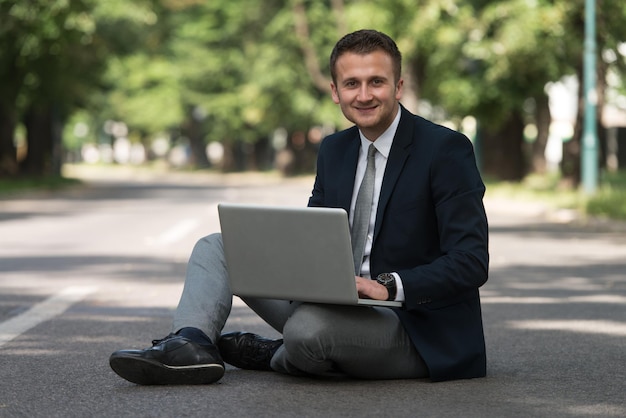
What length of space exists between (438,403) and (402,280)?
501mm

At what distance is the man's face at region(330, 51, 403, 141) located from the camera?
538cm

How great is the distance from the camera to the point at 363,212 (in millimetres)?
5531

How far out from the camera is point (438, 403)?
508 centimetres

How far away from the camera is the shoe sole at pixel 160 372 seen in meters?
5.28

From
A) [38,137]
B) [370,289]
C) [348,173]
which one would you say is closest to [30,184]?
[38,137]

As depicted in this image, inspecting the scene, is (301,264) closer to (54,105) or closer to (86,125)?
(54,105)

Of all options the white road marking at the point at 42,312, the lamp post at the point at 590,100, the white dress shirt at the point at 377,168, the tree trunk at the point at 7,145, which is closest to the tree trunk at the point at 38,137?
the tree trunk at the point at 7,145

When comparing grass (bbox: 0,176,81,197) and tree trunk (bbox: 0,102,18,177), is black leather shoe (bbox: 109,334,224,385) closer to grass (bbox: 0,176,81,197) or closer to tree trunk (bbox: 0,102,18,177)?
grass (bbox: 0,176,81,197)

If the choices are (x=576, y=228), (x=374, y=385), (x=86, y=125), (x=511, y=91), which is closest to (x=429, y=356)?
(x=374, y=385)

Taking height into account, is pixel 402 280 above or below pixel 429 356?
above

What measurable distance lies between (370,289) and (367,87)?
836mm

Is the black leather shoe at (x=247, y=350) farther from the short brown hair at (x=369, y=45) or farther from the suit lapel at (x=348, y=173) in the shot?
the short brown hair at (x=369, y=45)

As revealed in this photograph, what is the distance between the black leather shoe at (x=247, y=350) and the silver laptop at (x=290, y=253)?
51cm

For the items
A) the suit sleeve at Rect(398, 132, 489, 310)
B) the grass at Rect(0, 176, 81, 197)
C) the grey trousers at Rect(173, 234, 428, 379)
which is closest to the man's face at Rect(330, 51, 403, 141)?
the suit sleeve at Rect(398, 132, 489, 310)
